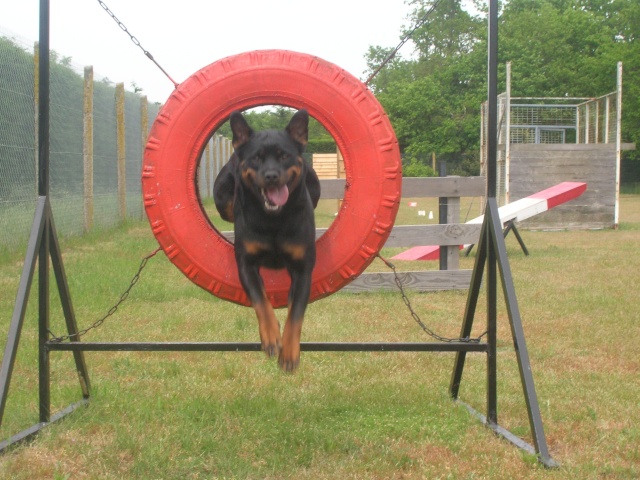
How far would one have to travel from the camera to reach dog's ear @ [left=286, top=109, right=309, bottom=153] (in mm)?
3871

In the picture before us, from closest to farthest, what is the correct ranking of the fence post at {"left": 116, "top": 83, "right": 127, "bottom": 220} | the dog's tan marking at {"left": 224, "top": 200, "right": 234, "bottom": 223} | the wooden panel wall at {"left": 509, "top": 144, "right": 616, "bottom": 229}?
the dog's tan marking at {"left": 224, "top": 200, "right": 234, "bottom": 223}
the fence post at {"left": 116, "top": 83, "right": 127, "bottom": 220}
the wooden panel wall at {"left": 509, "top": 144, "right": 616, "bottom": 229}

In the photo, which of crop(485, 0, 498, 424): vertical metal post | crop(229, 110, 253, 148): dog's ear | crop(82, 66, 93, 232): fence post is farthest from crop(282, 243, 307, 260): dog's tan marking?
crop(82, 66, 93, 232): fence post

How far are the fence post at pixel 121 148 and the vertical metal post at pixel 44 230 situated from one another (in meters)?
10.7

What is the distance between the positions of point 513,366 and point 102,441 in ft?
Answer: 9.62

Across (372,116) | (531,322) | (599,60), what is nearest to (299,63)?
(372,116)

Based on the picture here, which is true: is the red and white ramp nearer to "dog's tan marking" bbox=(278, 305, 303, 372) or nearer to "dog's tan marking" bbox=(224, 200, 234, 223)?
"dog's tan marking" bbox=(224, 200, 234, 223)

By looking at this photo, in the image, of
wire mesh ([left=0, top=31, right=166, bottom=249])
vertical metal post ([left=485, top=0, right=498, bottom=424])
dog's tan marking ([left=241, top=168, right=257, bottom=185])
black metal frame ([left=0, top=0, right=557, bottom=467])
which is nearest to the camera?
dog's tan marking ([left=241, top=168, right=257, bottom=185])

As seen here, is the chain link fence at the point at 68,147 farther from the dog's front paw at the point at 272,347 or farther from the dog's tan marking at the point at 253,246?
the dog's front paw at the point at 272,347

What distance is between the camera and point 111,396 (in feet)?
15.5

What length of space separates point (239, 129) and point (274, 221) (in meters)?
0.46

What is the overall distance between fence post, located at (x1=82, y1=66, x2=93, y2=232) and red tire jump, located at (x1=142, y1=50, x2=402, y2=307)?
8.85 m

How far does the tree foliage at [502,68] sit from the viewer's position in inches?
1460

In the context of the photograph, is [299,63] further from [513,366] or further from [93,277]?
[93,277]

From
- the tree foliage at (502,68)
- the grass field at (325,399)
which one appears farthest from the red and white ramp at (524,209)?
the tree foliage at (502,68)
